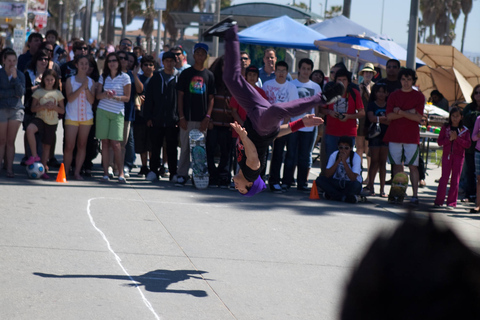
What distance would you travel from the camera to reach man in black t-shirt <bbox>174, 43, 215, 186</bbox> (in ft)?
34.1

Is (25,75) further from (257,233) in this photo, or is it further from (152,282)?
(152,282)

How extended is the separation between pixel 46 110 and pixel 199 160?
2.49 m

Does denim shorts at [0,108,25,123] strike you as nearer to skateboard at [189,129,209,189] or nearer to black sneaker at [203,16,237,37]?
skateboard at [189,129,209,189]

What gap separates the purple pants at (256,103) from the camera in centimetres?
631

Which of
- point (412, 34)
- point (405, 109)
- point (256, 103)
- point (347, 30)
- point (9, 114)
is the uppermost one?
point (347, 30)

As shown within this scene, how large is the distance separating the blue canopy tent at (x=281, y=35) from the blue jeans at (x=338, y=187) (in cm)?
554

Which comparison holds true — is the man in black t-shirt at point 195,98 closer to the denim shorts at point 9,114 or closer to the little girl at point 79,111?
the little girl at point 79,111

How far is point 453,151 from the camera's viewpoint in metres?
10.1

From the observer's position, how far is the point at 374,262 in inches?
32.7

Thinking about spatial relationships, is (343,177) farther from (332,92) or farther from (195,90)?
(332,92)

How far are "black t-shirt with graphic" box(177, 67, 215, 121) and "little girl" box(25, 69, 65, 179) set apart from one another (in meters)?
1.90

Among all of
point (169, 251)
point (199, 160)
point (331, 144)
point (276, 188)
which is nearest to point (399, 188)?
point (331, 144)

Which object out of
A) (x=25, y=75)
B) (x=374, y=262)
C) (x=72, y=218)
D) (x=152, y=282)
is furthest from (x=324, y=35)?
(x=374, y=262)

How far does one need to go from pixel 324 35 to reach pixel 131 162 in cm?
715
